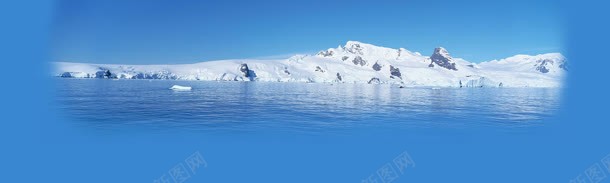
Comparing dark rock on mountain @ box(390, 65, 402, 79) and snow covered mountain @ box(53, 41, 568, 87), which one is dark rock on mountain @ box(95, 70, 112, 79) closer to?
snow covered mountain @ box(53, 41, 568, 87)

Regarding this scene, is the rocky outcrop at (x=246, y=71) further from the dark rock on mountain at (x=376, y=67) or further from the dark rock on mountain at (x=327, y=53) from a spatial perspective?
the dark rock on mountain at (x=327, y=53)

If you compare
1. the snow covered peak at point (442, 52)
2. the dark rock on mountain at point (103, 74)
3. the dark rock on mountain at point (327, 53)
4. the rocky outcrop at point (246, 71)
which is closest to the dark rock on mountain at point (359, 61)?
the dark rock on mountain at point (327, 53)

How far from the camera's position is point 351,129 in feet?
45.3

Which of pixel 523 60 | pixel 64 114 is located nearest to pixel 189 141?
pixel 64 114

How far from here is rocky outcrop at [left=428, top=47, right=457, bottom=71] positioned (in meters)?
156

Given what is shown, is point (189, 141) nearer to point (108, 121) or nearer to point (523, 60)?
point (108, 121)

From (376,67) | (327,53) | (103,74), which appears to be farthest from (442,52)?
(103,74)

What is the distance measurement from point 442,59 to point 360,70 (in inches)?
1897

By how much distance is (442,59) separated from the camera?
6280 inches

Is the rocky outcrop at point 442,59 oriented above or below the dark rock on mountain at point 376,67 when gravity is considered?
above

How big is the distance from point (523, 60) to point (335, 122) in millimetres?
167724

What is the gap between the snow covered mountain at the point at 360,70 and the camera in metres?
82.3

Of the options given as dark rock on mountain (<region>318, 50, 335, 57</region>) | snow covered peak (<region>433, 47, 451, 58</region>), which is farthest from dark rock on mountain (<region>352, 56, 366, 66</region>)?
snow covered peak (<region>433, 47, 451, 58</region>)

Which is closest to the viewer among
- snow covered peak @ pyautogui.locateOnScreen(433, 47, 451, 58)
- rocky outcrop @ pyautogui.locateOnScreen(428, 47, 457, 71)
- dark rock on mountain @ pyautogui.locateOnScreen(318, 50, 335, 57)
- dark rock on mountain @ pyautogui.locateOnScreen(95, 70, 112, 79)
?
dark rock on mountain @ pyautogui.locateOnScreen(95, 70, 112, 79)
